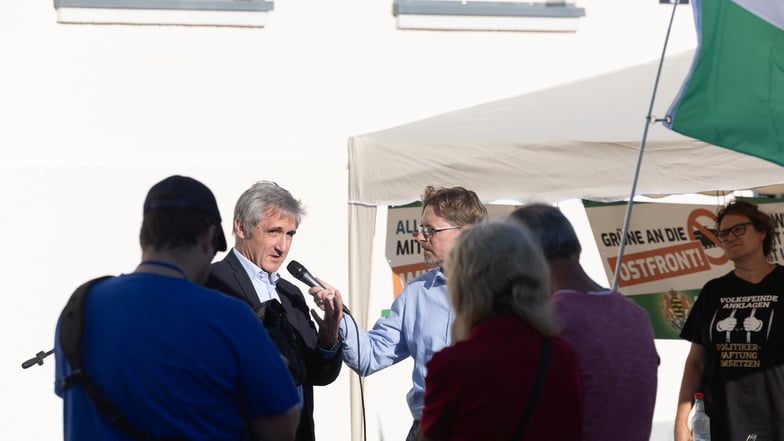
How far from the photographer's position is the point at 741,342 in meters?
5.09

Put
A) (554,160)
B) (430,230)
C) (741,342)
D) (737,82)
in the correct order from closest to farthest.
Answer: (737,82)
(430,230)
(741,342)
(554,160)

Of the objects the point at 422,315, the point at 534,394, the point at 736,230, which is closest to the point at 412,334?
the point at 422,315

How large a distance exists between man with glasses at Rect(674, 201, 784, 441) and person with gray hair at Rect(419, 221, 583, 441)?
→ 273 cm

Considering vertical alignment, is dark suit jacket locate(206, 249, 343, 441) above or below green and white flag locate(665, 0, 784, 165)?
below

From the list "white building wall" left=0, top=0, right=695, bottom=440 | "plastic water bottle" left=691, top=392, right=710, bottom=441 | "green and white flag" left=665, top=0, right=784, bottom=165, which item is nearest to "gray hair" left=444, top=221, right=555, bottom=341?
"green and white flag" left=665, top=0, right=784, bottom=165

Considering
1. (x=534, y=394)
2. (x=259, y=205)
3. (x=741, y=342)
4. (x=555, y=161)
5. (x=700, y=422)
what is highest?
(x=555, y=161)

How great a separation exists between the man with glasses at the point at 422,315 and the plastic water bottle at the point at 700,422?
5.00ft

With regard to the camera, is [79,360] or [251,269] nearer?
[79,360]

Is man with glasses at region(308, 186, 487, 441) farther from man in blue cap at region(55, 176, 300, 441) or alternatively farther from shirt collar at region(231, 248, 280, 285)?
man in blue cap at region(55, 176, 300, 441)

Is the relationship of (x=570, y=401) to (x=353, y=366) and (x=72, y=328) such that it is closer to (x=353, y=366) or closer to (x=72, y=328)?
(x=72, y=328)

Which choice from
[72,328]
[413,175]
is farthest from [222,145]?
[72,328]

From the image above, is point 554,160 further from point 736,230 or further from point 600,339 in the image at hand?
point 600,339

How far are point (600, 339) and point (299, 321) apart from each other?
5.40ft

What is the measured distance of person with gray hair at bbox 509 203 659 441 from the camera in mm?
2777
